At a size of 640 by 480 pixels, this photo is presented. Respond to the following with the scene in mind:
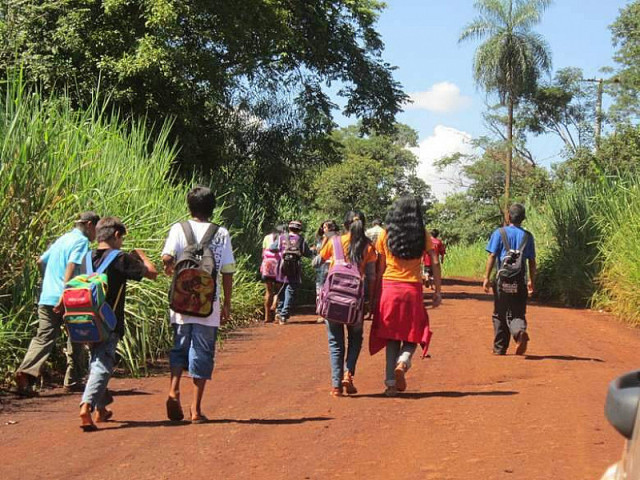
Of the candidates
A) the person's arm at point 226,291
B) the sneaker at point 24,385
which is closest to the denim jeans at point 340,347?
the person's arm at point 226,291

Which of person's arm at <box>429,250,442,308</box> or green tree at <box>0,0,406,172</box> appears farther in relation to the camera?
green tree at <box>0,0,406,172</box>

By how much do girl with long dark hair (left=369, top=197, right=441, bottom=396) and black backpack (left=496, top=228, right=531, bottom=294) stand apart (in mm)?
3134

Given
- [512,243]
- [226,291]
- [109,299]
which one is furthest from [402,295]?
[512,243]

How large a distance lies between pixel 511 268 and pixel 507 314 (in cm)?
59

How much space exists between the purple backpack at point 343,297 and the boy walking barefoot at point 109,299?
70.4 inches

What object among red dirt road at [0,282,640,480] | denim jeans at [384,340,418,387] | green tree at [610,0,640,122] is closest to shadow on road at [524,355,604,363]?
red dirt road at [0,282,640,480]

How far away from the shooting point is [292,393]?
9.73 metres

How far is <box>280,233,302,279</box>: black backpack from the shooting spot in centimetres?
1788

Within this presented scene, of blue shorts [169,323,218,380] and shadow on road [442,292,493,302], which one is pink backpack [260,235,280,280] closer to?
shadow on road [442,292,493,302]

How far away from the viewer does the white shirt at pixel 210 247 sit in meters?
7.77

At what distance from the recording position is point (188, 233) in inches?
308

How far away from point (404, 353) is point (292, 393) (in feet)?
3.86

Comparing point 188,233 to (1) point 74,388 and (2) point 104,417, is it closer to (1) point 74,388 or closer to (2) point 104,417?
(2) point 104,417

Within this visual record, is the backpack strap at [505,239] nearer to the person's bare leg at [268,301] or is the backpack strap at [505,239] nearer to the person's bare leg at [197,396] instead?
the person's bare leg at [197,396]
